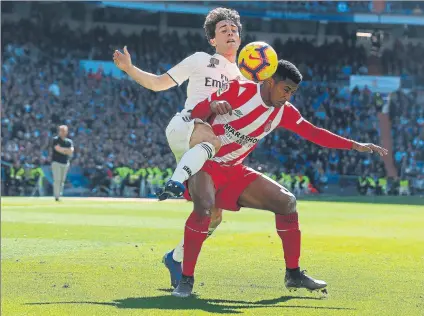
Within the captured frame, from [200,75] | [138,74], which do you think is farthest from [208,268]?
[138,74]

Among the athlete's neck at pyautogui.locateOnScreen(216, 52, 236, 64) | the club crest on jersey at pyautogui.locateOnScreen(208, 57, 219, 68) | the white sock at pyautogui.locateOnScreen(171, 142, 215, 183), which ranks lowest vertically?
the white sock at pyautogui.locateOnScreen(171, 142, 215, 183)

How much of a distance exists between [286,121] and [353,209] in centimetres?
1624

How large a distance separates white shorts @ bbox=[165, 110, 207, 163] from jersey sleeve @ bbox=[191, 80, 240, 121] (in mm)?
56

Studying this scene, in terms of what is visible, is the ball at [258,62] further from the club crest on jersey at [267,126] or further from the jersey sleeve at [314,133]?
the jersey sleeve at [314,133]

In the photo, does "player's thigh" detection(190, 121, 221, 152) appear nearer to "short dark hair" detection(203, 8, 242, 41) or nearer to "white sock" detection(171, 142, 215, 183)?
"white sock" detection(171, 142, 215, 183)

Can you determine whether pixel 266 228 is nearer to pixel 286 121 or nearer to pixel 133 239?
pixel 133 239

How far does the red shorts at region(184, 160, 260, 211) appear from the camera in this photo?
767cm

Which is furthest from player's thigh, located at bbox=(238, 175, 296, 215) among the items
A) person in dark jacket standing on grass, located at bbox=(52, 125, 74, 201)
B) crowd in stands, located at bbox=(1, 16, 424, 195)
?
crowd in stands, located at bbox=(1, 16, 424, 195)

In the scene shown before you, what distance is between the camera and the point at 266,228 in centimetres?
1577

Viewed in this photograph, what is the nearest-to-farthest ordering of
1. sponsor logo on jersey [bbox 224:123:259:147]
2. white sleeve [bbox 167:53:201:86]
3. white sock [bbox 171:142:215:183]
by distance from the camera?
white sock [bbox 171:142:215:183]
sponsor logo on jersey [bbox 224:123:259:147]
white sleeve [bbox 167:53:201:86]

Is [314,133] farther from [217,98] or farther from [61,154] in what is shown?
[61,154]

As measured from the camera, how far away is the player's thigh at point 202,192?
23.8 ft

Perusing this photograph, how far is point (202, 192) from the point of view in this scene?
7.28 meters

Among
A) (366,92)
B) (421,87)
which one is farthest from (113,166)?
(421,87)
